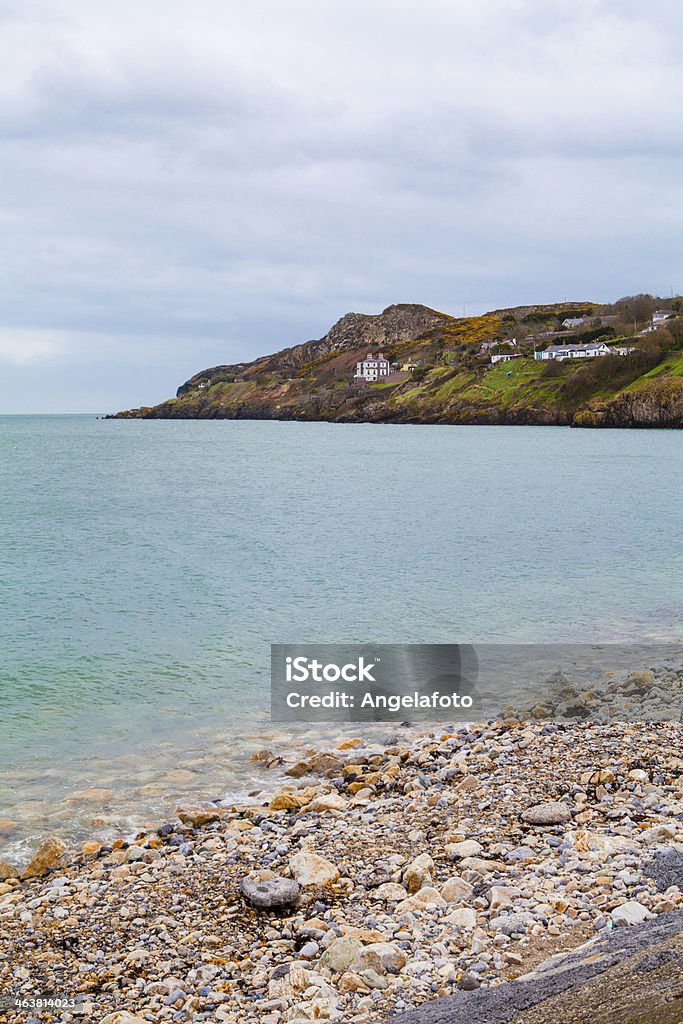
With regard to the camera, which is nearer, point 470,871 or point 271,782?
point 470,871

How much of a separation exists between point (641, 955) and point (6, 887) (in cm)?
719

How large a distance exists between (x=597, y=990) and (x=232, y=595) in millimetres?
23543

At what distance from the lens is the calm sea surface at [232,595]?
1375 cm

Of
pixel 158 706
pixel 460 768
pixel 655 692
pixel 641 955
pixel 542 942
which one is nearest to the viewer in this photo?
pixel 641 955

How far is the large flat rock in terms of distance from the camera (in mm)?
3621

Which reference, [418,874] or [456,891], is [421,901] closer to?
[456,891]

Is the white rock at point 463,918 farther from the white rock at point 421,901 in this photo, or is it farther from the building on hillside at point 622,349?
the building on hillside at point 622,349

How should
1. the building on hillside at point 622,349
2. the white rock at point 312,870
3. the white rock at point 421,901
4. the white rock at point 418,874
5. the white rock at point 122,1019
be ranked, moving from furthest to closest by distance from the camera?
1. the building on hillside at point 622,349
2. the white rock at point 312,870
3. the white rock at point 418,874
4. the white rock at point 421,901
5. the white rock at point 122,1019

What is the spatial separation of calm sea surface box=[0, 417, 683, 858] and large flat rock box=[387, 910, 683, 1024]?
22.3 ft

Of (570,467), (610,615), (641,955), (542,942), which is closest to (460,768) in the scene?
(542,942)

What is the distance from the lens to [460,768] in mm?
11336

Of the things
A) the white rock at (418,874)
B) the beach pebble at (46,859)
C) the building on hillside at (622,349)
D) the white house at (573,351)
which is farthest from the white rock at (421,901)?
the white house at (573,351)

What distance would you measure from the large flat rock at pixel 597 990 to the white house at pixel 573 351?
17775cm

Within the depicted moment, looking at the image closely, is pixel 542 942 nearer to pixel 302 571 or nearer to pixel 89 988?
pixel 89 988
